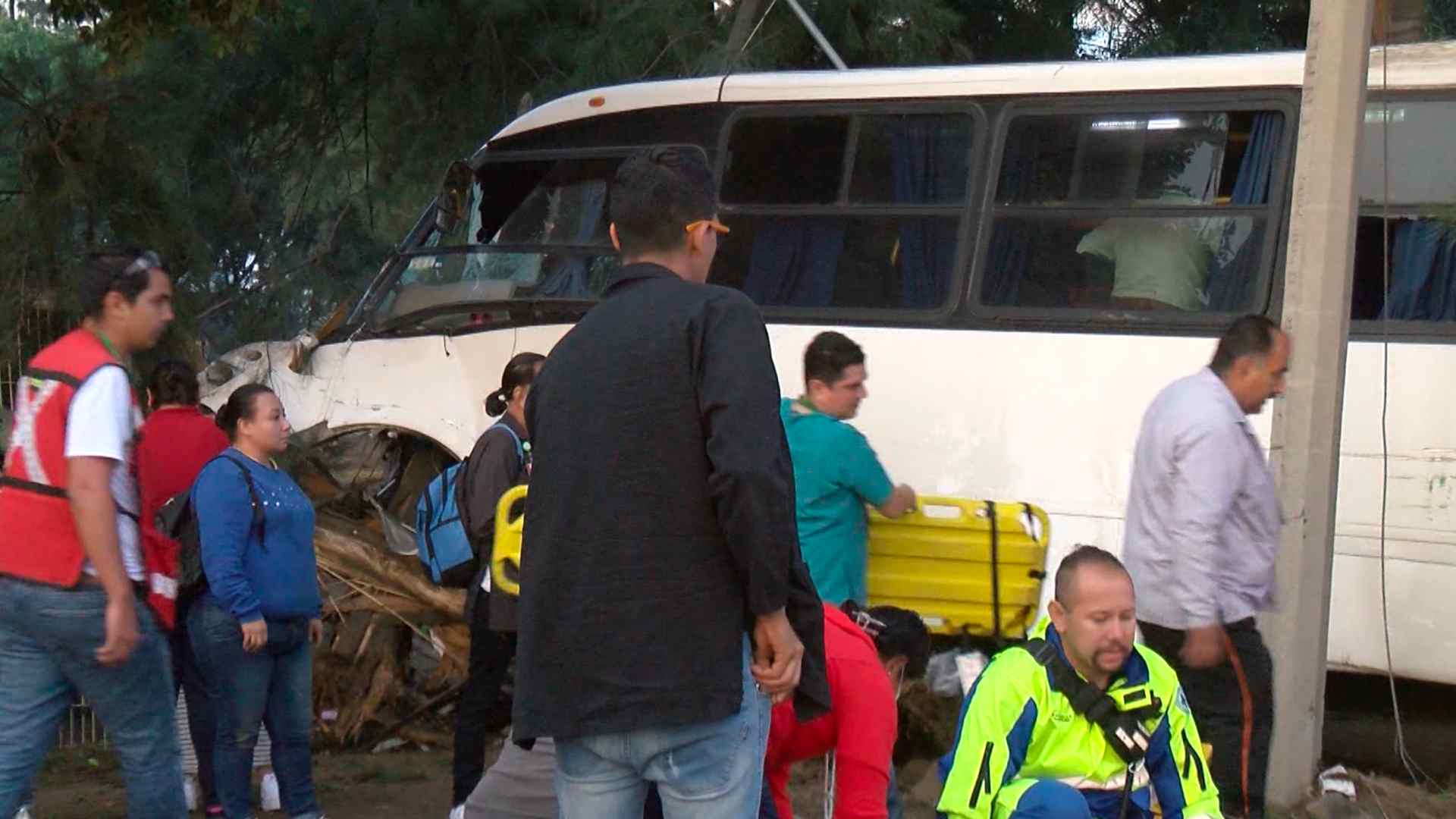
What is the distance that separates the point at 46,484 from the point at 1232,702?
3356mm

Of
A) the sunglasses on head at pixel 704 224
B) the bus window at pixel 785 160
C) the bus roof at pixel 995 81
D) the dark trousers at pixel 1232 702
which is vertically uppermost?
the bus roof at pixel 995 81

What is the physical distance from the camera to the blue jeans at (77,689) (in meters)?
4.35

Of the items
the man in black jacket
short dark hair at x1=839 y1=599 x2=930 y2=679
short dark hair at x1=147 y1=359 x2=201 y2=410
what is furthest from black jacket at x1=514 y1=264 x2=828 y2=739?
short dark hair at x1=147 y1=359 x2=201 y2=410

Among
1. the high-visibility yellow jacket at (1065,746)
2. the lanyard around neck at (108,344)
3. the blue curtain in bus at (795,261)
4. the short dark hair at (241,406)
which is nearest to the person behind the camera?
the high-visibility yellow jacket at (1065,746)

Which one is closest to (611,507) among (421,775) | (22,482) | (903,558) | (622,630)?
(622,630)

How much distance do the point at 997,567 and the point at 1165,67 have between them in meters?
2.20

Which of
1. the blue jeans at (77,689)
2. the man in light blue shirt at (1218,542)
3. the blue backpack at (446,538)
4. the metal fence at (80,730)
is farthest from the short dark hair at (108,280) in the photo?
the metal fence at (80,730)

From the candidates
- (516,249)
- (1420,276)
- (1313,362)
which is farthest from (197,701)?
(1420,276)

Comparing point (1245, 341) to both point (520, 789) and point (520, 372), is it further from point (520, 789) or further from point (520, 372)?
point (520, 789)

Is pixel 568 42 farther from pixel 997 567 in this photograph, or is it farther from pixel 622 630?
pixel 622 630

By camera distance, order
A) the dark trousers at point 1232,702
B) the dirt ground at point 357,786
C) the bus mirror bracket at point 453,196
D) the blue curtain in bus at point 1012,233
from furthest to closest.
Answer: the bus mirror bracket at point 453,196 < the blue curtain in bus at point 1012,233 < the dirt ground at point 357,786 < the dark trousers at point 1232,702

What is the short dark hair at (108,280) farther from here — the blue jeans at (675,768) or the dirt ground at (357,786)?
the dirt ground at (357,786)

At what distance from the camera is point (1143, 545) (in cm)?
540

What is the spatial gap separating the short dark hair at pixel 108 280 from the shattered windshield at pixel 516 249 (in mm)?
3929
